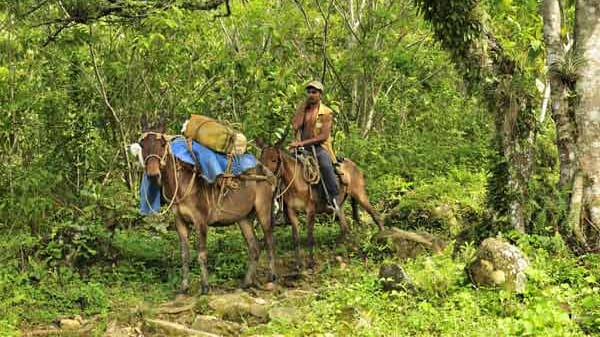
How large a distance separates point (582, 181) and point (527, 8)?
13.6 feet

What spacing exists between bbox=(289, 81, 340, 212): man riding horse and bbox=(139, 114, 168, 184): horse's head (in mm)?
2422

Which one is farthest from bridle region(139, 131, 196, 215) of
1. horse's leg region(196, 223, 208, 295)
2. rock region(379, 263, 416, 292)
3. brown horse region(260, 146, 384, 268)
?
rock region(379, 263, 416, 292)

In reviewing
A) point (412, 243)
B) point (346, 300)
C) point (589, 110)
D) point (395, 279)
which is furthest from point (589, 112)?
point (346, 300)

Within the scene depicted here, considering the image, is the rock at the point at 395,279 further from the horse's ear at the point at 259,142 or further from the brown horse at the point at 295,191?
the horse's ear at the point at 259,142

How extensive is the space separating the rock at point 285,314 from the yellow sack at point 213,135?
249 cm

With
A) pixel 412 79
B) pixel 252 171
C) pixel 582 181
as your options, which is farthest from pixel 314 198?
pixel 412 79

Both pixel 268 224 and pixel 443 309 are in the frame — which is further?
pixel 268 224

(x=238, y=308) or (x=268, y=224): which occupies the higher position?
(x=268, y=224)

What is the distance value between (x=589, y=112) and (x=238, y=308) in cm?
512

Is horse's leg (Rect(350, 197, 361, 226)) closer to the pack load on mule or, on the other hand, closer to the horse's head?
the pack load on mule

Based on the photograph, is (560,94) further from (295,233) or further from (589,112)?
(295,233)

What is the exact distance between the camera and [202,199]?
8.80 metres

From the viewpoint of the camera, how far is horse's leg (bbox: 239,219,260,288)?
920cm

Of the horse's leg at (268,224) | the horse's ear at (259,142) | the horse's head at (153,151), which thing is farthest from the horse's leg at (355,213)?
the horse's head at (153,151)
